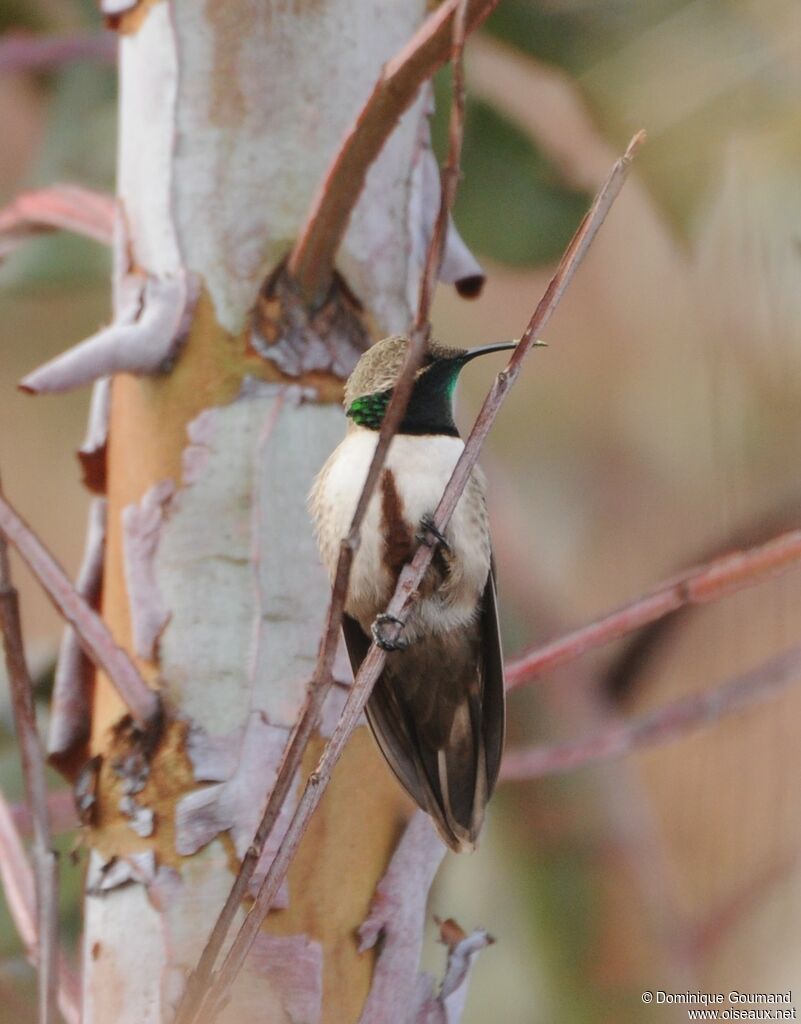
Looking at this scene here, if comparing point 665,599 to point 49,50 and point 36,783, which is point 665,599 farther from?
point 49,50

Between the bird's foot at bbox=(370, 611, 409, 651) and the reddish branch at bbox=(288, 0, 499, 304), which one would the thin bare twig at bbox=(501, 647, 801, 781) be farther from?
the reddish branch at bbox=(288, 0, 499, 304)

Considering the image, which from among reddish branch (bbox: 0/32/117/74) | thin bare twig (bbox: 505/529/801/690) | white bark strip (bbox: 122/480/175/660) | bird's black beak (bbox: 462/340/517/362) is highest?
reddish branch (bbox: 0/32/117/74)

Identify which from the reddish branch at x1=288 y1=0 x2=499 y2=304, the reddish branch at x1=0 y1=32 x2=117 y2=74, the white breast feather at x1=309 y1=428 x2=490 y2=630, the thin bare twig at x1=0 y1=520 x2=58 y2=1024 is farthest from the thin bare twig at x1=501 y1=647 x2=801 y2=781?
the reddish branch at x1=0 y1=32 x2=117 y2=74

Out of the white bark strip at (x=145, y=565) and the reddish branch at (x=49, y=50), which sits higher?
the reddish branch at (x=49, y=50)

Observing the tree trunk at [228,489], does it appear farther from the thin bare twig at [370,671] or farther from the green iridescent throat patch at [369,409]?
the thin bare twig at [370,671]

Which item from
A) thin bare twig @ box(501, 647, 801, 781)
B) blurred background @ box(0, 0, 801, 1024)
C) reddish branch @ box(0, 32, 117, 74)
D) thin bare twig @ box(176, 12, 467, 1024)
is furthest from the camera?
reddish branch @ box(0, 32, 117, 74)

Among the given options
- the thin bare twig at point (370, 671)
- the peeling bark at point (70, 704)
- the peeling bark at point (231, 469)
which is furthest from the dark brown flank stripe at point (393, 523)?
the thin bare twig at point (370, 671)
